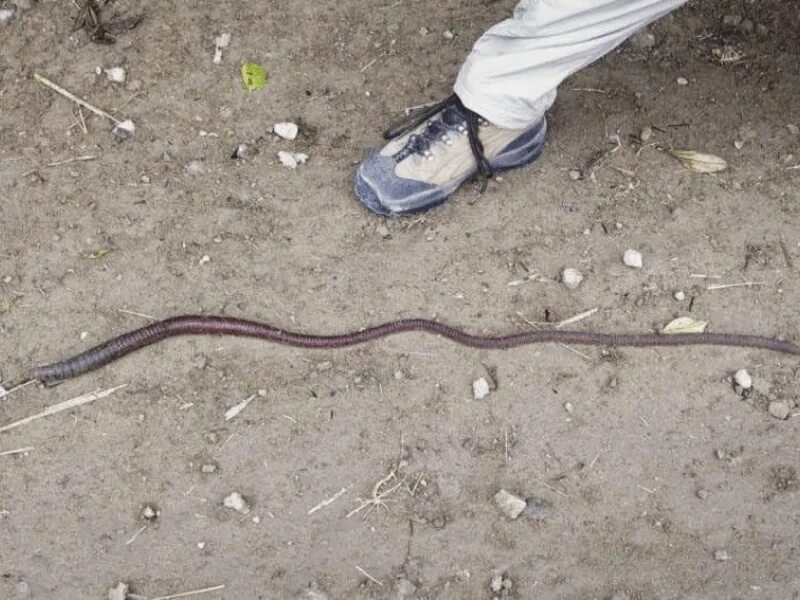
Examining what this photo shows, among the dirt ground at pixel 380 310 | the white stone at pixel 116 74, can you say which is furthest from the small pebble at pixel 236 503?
the white stone at pixel 116 74

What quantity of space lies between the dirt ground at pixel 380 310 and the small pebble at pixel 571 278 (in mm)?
35

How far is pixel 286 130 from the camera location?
4387mm

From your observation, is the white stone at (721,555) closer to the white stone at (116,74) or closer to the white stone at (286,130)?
the white stone at (286,130)

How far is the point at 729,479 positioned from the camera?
3871 millimetres

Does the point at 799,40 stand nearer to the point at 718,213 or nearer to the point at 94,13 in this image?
the point at 718,213

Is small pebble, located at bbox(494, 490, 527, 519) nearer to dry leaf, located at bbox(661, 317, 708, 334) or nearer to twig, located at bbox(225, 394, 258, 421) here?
dry leaf, located at bbox(661, 317, 708, 334)

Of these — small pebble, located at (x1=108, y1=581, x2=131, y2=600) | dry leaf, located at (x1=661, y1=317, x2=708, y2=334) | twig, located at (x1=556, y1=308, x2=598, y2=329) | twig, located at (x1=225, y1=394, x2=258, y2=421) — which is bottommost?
small pebble, located at (x1=108, y1=581, x2=131, y2=600)

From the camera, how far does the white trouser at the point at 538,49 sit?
11.1 feet

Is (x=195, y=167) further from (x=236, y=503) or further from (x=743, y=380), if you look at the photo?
(x=743, y=380)

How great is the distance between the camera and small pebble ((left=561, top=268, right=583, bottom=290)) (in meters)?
4.13

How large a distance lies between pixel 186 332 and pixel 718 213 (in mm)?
2653

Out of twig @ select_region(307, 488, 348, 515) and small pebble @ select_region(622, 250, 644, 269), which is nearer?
twig @ select_region(307, 488, 348, 515)

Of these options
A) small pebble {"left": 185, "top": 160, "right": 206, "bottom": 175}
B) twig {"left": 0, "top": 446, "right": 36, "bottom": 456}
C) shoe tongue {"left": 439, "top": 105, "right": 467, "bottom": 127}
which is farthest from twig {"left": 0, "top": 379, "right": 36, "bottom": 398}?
shoe tongue {"left": 439, "top": 105, "right": 467, "bottom": 127}

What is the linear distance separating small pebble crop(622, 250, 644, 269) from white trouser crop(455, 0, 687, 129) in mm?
804
